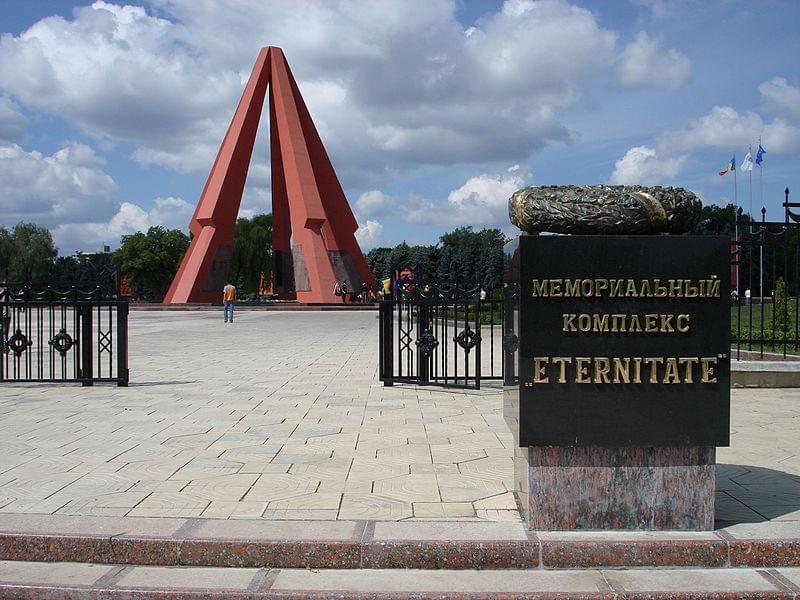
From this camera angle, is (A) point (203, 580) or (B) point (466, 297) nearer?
(A) point (203, 580)

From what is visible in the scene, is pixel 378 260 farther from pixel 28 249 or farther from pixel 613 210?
pixel 613 210

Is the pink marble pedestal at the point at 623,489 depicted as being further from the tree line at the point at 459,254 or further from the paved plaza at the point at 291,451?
the tree line at the point at 459,254

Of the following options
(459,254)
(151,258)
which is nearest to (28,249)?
(151,258)

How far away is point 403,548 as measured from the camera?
11.2ft

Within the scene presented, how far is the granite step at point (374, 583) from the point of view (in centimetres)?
312

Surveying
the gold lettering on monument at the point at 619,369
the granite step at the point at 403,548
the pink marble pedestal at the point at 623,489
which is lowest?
the granite step at the point at 403,548

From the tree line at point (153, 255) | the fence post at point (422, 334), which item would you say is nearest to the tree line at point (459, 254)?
the tree line at point (153, 255)

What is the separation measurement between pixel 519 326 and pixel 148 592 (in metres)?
2.06

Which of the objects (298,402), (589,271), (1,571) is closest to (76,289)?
(298,402)

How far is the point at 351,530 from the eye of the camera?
11.7 feet

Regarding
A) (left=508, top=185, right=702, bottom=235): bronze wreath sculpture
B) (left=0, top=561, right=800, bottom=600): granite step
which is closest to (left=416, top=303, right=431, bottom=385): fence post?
(left=508, top=185, right=702, bottom=235): bronze wreath sculpture

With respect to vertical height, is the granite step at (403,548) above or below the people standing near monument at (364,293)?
below

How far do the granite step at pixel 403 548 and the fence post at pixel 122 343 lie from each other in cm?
525

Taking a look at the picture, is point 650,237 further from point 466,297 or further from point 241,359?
point 241,359
